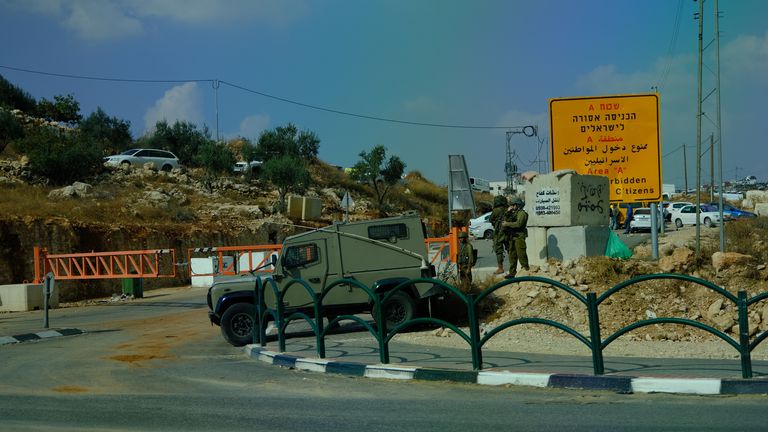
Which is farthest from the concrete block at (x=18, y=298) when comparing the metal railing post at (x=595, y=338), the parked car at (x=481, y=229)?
the parked car at (x=481, y=229)

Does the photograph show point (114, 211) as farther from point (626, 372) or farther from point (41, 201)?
point (626, 372)

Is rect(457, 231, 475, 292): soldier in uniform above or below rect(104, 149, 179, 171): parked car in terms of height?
below

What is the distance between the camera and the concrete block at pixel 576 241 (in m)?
16.2

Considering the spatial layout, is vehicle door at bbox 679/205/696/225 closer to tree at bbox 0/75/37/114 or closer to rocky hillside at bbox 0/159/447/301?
rocky hillside at bbox 0/159/447/301

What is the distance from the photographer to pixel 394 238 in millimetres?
14336

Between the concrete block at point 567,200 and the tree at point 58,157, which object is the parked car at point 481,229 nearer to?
the tree at point 58,157

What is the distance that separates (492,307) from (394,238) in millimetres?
2331

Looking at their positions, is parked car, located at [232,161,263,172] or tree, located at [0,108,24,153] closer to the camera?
tree, located at [0,108,24,153]

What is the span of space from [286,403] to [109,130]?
214 feet

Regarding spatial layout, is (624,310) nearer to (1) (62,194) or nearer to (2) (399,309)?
(2) (399,309)

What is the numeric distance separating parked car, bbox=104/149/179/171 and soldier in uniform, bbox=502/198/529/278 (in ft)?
134

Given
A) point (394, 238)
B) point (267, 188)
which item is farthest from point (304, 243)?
point (267, 188)

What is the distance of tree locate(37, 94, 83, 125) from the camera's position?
6631 centimetres

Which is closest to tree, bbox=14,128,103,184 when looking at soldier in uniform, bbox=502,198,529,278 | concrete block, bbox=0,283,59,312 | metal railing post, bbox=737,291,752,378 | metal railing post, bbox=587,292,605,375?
concrete block, bbox=0,283,59,312
